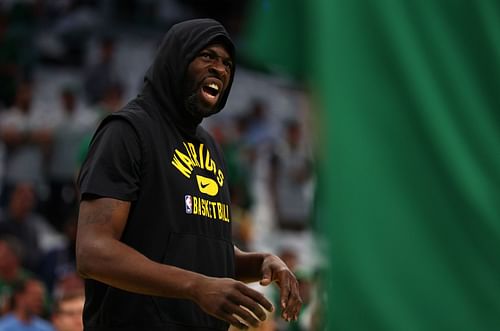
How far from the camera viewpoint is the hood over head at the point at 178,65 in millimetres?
2658

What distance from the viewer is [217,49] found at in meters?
2.71

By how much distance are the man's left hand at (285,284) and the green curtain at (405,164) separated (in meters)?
0.30

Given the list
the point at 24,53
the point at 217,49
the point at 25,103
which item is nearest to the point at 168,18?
the point at 24,53

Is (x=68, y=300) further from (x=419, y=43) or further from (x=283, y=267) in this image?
(x=419, y=43)

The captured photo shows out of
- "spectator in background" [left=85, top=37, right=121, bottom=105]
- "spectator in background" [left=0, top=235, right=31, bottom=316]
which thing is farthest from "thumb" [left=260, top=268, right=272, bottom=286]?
"spectator in background" [left=85, top=37, right=121, bottom=105]

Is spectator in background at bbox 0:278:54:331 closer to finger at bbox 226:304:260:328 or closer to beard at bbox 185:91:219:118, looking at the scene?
beard at bbox 185:91:219:118

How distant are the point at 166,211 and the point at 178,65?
1.25 ft

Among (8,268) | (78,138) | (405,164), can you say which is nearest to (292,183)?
(78,138)

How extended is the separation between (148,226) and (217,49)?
51 centimetres

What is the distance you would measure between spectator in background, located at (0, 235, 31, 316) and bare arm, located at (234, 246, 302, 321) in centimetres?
426

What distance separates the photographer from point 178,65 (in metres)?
2.66

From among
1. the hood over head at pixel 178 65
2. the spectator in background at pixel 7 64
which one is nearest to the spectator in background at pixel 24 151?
the spectator in background at pixel 7 64

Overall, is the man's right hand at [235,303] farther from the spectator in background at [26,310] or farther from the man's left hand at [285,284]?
the spectator in background at [26,310]

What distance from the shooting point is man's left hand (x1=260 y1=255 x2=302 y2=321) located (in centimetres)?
261
